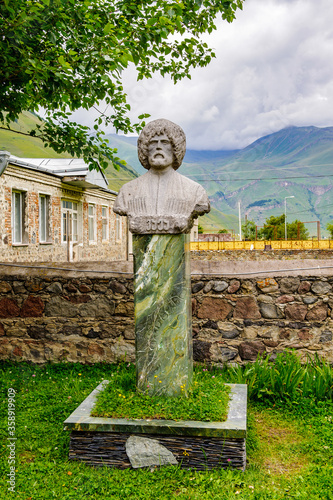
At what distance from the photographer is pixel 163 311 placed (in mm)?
3633

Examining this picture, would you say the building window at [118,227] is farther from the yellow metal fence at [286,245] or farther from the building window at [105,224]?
the yellow metal fence at [286,245]

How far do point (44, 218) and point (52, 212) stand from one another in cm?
42

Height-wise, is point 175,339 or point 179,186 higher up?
point 179,186

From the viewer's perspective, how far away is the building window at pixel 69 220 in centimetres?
1882

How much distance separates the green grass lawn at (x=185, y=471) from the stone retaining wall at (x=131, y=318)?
70 cm

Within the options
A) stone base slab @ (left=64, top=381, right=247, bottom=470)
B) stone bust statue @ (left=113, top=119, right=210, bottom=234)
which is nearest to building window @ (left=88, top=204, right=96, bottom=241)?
stone bust statue @ (left=113, top=119, right=210, bottom=234)

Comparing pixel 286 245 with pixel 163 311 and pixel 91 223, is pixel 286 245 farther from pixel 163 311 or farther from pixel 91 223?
pixel 163 311

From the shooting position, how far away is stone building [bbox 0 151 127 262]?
14523mm

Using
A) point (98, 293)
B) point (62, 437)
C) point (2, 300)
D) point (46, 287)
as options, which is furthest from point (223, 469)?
point (2, 300)

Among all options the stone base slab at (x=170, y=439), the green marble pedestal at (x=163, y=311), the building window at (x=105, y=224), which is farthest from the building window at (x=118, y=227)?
the stone base slab at (x=170, y=439)

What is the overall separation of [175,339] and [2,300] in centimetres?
299

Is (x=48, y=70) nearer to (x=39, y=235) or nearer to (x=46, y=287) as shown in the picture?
(x=46, y=287)

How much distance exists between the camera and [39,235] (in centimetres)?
1664

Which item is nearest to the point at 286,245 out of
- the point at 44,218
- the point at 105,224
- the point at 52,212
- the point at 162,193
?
the point at 105,224
